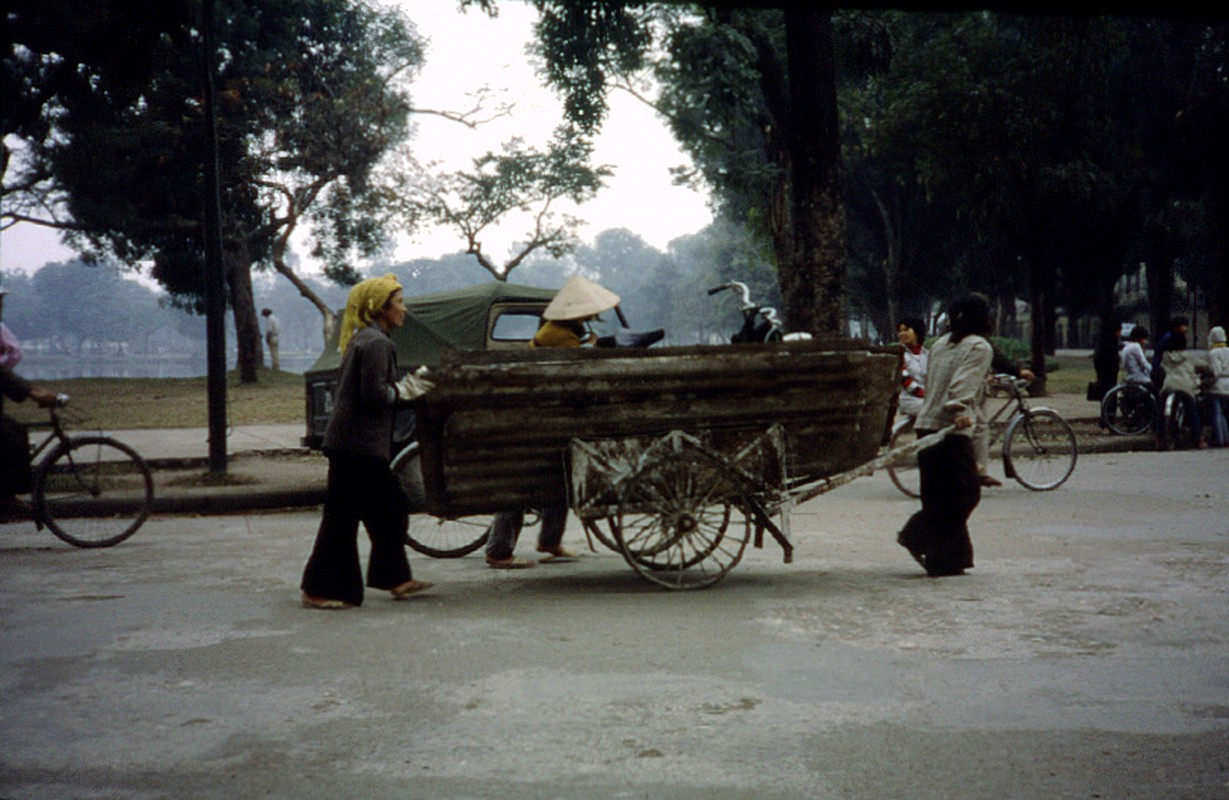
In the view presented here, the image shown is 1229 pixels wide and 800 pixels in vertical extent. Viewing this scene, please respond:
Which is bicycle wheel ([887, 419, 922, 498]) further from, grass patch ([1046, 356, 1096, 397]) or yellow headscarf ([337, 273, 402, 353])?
grass patch ([1046, 356, 1096, 397])

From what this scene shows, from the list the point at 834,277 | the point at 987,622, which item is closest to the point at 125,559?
the point at 987,622

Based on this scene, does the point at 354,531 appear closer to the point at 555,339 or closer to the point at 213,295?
the point at 555,339

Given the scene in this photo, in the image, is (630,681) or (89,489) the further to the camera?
(89,489)

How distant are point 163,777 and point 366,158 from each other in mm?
26725

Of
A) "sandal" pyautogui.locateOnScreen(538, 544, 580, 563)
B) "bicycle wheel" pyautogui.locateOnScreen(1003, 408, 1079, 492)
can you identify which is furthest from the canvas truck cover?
"bicycle wheel" pyautogui.locateOnScreen(1003, 408, 1079, 492)

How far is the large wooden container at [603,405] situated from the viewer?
6.34 meters

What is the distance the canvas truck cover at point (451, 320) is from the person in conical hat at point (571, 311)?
512cm

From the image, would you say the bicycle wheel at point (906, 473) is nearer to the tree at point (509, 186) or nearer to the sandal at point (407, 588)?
the sandal at point (407, 588)

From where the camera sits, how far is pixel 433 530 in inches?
321

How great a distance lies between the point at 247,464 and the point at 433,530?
6464 millimetres

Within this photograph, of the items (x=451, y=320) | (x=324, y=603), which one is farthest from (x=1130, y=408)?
(x=324, y=603)

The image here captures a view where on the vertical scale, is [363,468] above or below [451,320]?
below

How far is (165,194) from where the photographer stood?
27.3m

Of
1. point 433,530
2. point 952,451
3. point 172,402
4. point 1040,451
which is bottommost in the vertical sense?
point 433,530
